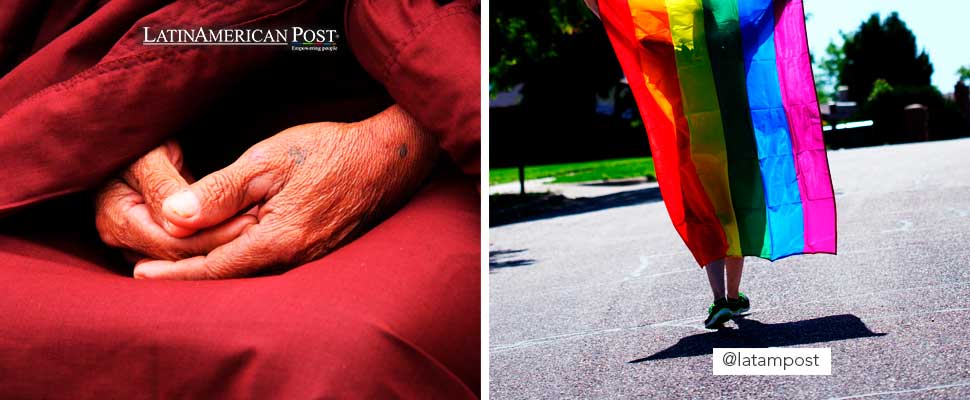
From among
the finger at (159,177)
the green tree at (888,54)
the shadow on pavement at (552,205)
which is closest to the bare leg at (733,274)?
the green tree at (888,54)

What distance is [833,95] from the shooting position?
Result: 1.73 metres

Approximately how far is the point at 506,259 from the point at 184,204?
4.91 ft

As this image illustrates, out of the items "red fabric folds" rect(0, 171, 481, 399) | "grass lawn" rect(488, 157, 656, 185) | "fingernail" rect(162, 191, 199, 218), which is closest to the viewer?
"red fabric folds" rect(0, 171, 481, 399)

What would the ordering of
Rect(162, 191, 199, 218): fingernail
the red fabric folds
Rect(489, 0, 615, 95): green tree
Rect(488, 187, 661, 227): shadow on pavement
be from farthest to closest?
1. Rect(488, 187, 661, 227): shadow on pavement
2. Rect(489, 0, 615, 95): green tree
3. Rect(162, 191, 199, 218): fingernail
4. the red fabric folds

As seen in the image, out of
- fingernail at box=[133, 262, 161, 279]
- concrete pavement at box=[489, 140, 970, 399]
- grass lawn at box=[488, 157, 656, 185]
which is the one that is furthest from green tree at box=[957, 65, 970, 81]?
fingernail at box=[133, 262, 161, 279]

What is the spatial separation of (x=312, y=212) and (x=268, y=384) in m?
0.27

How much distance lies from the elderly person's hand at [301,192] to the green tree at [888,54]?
3.02 ft

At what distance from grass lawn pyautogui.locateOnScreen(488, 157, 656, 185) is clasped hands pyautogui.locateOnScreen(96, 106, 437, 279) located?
41.2 inches

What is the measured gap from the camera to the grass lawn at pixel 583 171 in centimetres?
231

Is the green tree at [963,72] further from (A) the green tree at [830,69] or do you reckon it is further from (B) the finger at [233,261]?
(B) the finger at [233,261]

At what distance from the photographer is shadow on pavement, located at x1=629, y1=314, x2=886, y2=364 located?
60.0 inches

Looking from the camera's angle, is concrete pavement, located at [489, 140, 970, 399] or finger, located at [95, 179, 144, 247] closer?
finger, located at [95, 179, 144, 247]

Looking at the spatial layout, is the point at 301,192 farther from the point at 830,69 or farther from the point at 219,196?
the point at 830,69

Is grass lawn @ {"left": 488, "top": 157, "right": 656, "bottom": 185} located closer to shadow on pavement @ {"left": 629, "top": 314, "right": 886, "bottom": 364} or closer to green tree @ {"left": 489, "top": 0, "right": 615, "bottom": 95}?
green tree @ {"left": 489, "top": 0, "right": 615, "bottom": 95}
